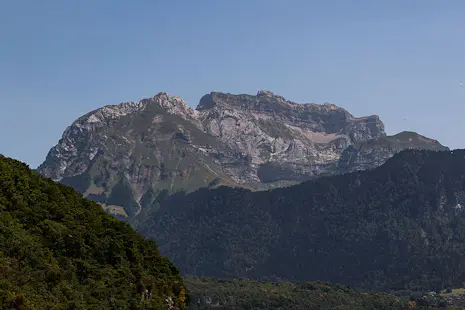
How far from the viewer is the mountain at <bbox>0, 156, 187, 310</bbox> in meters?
146

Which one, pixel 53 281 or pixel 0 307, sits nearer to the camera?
pixel 0 307

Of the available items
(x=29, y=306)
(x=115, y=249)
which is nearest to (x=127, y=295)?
(x=115, y=249)

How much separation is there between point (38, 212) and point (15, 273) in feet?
129

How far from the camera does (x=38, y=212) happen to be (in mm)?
184250

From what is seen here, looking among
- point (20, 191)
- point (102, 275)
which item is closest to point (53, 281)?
point (102, 275)

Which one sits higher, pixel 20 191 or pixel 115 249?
pixel 20 191

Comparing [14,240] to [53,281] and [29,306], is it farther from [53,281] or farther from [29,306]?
[29,306]

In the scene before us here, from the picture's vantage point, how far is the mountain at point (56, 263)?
479ft

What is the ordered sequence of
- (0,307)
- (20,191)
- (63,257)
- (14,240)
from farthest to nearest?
1. (20,191)
2. (63,257)
3. (14,240)
4. (0,307)

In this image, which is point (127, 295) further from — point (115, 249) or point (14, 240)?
point (14, 240)

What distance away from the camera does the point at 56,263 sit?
166625mm

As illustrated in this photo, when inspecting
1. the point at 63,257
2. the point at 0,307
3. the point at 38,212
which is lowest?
the point at 0,307

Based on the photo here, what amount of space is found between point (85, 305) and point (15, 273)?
18.7 meters

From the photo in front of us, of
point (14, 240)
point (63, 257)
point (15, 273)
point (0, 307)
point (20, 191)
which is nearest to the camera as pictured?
point (0, 307)
